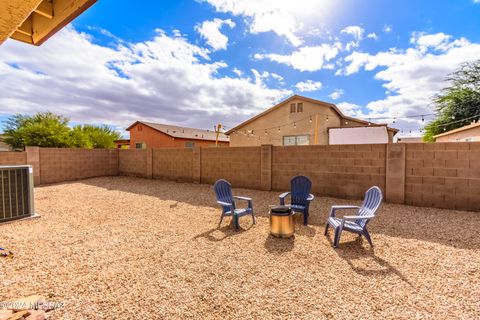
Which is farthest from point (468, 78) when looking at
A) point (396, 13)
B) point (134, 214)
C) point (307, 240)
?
point (134, 214)

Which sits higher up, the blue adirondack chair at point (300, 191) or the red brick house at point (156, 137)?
the red brick house at point (156, 137)

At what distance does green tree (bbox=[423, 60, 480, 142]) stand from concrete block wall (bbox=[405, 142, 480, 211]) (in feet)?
55.8

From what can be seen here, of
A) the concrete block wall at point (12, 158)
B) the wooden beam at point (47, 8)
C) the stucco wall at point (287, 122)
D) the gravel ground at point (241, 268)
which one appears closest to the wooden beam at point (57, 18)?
the wooden beam at point (47, 8)

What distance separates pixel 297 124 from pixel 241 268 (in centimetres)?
1673

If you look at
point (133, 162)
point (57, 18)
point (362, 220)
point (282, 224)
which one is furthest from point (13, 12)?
point (133, 162)

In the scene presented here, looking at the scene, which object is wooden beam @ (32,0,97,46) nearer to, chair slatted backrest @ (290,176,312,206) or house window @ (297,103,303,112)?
chair slatted backrest @ (290,176,312,206)

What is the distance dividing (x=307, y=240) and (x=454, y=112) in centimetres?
2378

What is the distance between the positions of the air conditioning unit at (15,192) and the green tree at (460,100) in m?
25.8

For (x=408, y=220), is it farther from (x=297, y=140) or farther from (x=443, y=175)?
(x=297, y=140)

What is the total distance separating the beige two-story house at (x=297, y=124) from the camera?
691 inches

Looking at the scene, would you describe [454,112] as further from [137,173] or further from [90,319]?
[90,319]

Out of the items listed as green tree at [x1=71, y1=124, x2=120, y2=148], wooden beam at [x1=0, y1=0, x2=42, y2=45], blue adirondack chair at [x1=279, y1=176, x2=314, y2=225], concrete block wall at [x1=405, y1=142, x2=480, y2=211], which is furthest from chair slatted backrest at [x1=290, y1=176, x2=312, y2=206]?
green tree at [x1=71, y1=124, x2=120, y2=148]

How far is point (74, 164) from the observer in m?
12.5

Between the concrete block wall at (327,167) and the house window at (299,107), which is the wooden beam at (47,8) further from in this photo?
the house window at (299,107)
